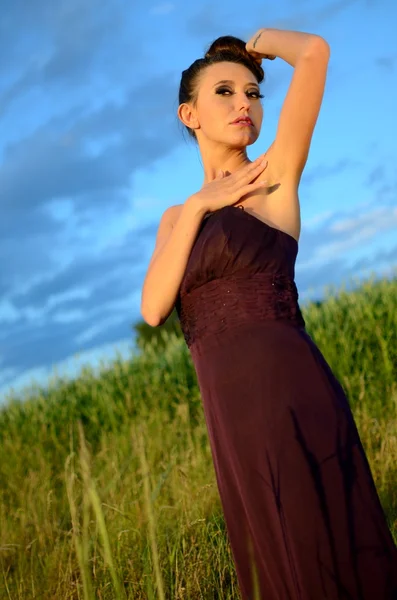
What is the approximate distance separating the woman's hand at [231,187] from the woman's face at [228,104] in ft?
0.58

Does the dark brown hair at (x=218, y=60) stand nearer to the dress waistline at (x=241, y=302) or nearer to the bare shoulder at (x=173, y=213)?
the bare shoulder at (x=173, y=213)

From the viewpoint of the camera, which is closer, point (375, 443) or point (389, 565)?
point (389, 565)

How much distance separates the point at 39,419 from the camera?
456 inches

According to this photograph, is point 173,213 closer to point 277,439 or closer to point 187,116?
point 187,116

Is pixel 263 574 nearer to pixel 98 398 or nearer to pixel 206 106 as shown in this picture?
pixel 206 106

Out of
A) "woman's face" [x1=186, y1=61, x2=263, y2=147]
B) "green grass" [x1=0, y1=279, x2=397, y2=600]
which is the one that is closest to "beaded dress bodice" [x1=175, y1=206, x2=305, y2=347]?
"woman's face" [x1=186, y1=61, x2=263, y2=147]

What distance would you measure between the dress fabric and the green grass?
1406 mm

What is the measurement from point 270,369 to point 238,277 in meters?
0.39

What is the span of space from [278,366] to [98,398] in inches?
355

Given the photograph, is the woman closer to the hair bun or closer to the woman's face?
the woman's face

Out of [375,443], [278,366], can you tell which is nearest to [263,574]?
[278,366]

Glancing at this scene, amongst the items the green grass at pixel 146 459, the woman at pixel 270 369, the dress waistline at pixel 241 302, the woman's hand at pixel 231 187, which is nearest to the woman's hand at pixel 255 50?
the woman at pixel 270 369

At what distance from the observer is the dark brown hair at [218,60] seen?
3.42m

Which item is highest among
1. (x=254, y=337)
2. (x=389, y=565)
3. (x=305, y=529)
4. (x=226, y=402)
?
(x=254, y=337)
